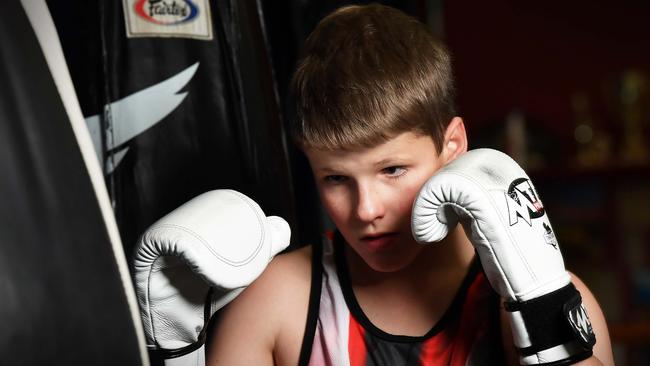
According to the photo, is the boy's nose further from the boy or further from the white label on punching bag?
the white label on punching bag

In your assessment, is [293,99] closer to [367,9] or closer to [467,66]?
[367,9]

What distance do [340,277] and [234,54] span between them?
459 millimetres

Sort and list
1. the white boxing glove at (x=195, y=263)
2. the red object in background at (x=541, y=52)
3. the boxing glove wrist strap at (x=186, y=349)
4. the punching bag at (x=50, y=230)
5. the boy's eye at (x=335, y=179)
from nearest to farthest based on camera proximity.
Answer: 1. the punching bag at (x=50, y=230)
2. the white boxing glove at (x=195, y=263)
3. the boxing glove wrist strap at (x=186, y=349)
4. the boy's eye at (x=335, y=179)
5. the red object in background at (x=541, y=52)

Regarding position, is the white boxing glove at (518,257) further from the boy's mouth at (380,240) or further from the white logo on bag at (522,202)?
the boy's mouth at (380,240)

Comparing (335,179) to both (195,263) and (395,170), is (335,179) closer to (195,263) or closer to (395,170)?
(395,170)

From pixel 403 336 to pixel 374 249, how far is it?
18 cm

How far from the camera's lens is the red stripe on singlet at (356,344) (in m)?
1.16

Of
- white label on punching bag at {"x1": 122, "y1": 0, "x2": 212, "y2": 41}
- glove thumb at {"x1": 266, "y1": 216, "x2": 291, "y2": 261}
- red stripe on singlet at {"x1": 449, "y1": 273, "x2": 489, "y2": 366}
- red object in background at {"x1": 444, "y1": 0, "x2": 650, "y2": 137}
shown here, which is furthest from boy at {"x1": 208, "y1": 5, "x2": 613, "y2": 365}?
red object in background at {"x1": 444, "y1": 0, "x2": 650, "y2": 137}

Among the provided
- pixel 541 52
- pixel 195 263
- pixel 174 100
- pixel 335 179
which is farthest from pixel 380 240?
pixel 541 52

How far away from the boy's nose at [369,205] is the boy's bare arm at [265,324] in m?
0.26

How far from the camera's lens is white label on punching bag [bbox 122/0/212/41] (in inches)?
47.5

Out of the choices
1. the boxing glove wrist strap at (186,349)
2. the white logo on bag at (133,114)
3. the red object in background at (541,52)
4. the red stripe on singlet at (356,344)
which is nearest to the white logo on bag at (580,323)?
the red stripe on singlet at (356,344)

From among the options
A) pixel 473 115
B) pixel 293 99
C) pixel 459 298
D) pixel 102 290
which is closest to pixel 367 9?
pixel 293 99

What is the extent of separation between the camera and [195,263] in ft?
2.83
